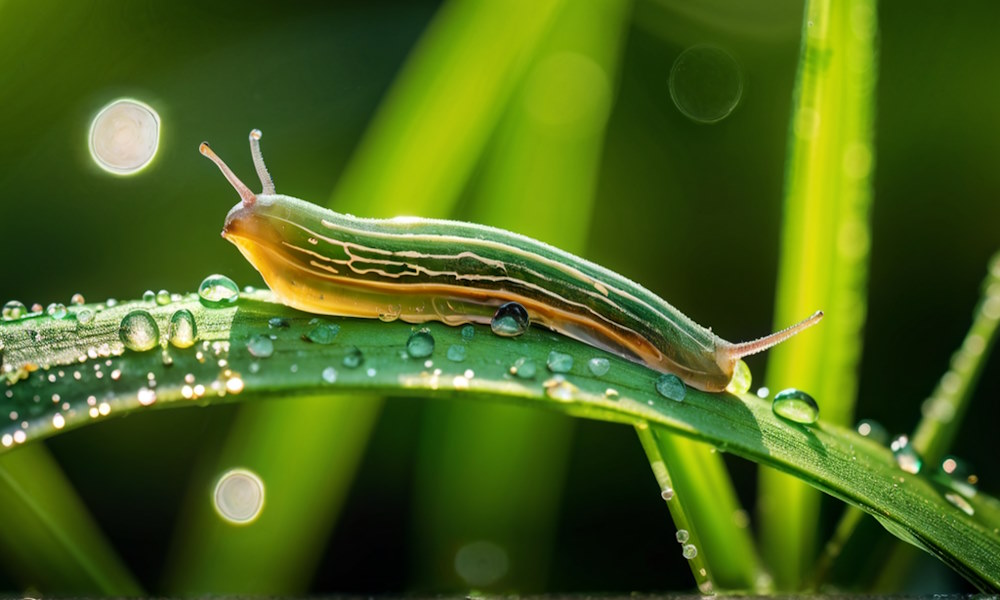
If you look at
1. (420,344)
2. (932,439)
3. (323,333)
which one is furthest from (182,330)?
(932,439)

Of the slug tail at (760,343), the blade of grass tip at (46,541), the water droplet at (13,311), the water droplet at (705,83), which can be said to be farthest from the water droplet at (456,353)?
the water droplet at (705,83)

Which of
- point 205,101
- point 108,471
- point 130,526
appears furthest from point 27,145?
point 130,526

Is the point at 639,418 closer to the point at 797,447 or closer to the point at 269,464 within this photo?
the point at 797,447

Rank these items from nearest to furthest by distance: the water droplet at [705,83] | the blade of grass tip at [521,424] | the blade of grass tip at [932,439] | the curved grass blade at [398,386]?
1. the curved grass blade at [398,386]
2. the blade of grass tip at [932,439]
3. the blade of grass tip at [521,424]
4. the water droplet at [705,83]

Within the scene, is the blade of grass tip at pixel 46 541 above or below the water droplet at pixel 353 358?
below

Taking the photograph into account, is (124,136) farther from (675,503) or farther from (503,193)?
(675,503)

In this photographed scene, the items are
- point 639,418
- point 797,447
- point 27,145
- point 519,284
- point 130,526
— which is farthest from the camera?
point 27,145

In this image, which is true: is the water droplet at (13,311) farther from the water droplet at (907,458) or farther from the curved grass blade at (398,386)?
the water droplet at (907,458)

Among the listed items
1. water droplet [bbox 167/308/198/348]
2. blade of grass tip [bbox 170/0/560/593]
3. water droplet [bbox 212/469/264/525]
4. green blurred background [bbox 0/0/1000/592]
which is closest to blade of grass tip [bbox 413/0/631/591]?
green blurred background [bbox 0/0/1000/592]
